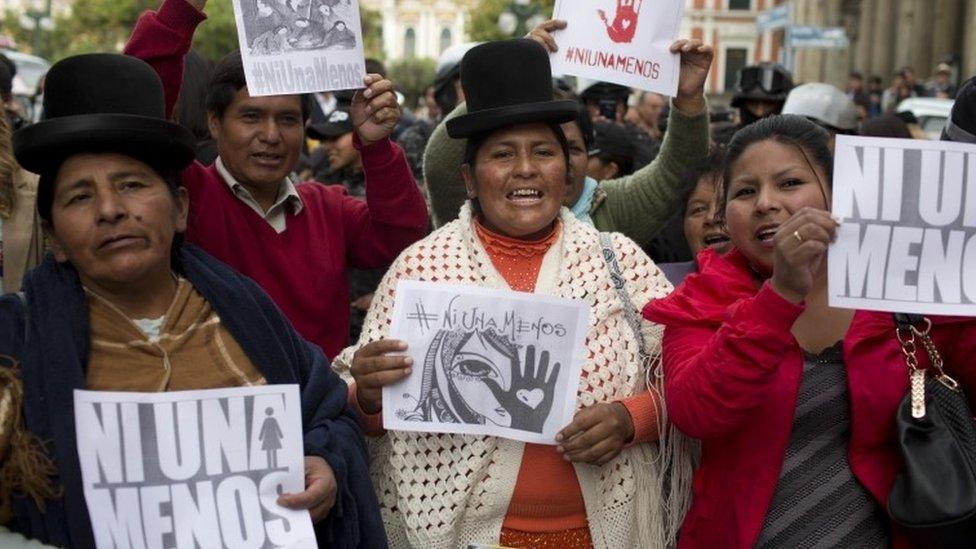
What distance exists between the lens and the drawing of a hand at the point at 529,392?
10.9ft

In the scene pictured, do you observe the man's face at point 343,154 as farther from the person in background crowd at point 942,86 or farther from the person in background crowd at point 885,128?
the person in background crowd at point 942,86

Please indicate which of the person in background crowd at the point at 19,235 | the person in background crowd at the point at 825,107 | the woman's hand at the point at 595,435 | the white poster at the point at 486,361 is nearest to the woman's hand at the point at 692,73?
the white poster at the point at 486,361

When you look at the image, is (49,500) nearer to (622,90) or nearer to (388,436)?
(388,436)

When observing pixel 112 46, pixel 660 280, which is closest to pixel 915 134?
pixel 660 280

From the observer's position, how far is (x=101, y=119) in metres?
2.84

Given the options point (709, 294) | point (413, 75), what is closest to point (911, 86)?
point (709, 294)

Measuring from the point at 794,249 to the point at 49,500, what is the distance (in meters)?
1.74

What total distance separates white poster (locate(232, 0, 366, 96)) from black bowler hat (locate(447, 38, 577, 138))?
1.35 ft

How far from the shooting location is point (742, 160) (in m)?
3.31

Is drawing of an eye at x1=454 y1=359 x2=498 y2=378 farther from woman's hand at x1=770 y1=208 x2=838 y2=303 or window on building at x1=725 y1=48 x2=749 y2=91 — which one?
window on building at x1=725 y1=48 x2=749 y2=91

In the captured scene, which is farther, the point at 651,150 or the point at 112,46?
the point at 112,46

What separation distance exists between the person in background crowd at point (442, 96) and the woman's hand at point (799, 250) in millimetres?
1983

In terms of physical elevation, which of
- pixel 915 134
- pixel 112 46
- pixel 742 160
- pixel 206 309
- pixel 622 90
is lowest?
pixel 112 46

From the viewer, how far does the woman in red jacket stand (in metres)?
2.94
